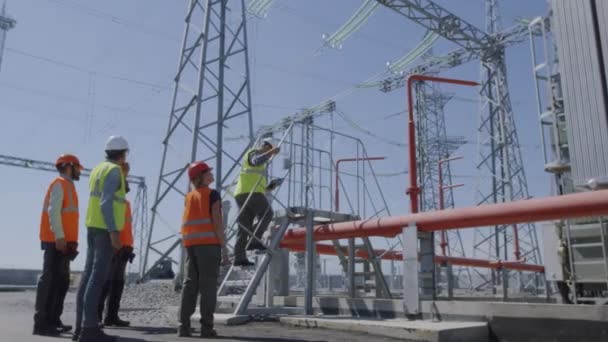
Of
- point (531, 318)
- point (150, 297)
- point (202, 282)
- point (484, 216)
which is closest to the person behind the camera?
point (202, 282)

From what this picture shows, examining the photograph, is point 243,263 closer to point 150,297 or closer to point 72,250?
point 72,250

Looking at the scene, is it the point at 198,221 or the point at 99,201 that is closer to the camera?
→ the point at 99,201

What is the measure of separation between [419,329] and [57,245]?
10.6 ft

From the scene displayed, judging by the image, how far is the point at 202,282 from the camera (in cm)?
446

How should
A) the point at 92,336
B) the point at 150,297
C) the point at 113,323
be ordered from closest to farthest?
the point at 92,336 < the point at 113,323 < the point at 150,297

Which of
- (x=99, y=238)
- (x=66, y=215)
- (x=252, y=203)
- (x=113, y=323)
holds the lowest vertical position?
(x=113, y=323)

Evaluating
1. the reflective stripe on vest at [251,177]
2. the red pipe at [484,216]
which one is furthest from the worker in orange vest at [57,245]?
the red pipe at [484,216]

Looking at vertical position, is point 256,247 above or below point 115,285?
above

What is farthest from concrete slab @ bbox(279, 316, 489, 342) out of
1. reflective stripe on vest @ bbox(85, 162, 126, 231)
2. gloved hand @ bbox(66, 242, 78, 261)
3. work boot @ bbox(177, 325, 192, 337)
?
gloved hand @ bbox(66, 242, 78, 261)

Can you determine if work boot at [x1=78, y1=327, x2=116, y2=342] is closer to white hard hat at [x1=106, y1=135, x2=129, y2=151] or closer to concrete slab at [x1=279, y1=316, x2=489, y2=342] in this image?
white hard hat at [x1=106, y1=135, x2=129, y2=151]

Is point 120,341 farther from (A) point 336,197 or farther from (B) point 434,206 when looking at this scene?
(B) point 434,206

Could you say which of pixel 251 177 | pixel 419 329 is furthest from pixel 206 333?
pixel 251 177

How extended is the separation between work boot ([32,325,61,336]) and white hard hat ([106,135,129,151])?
168cm

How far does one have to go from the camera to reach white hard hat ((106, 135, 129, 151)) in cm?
436
